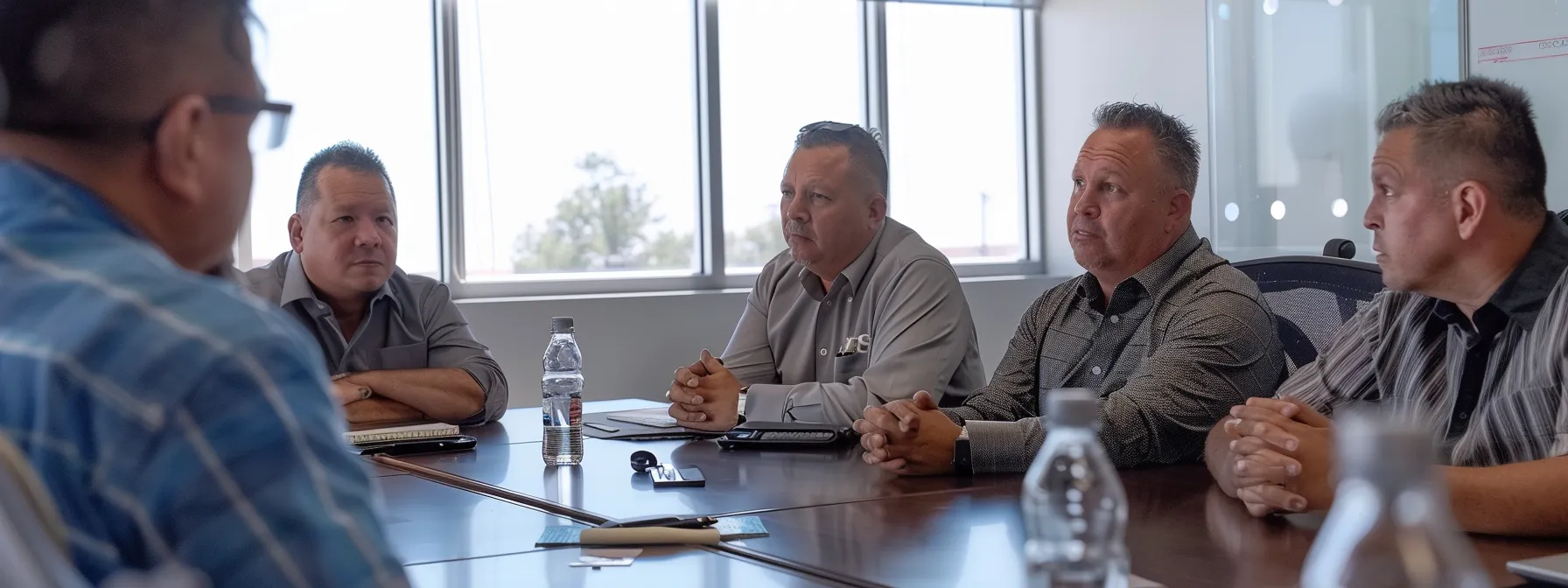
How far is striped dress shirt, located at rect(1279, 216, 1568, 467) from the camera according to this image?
5.41 feet

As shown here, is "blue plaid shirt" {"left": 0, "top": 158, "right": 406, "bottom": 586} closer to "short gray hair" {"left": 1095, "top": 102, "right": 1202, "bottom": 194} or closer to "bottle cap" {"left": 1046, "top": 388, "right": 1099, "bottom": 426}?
"bottle cap" {"left": 1046, "top": 388, "right": 1099, "bottom": 426}

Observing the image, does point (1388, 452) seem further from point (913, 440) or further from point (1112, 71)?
point (1112, 71)

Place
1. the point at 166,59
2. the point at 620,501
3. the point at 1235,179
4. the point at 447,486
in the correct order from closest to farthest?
1. the point at 166,59
2. the point at 620,501
3. the point at 447,486
4. the point at 1235,179

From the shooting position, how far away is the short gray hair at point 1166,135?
8.07 feet

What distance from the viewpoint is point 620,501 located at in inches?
69.7

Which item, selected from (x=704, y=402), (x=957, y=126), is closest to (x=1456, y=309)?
(x=704, y=402)

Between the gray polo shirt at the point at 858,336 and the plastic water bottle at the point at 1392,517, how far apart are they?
6.36 ft

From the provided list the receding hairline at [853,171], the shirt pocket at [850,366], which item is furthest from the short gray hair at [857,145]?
the shirt pocket at [850,366]

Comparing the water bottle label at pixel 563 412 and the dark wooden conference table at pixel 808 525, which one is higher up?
the water bottle label at pixel 563 412

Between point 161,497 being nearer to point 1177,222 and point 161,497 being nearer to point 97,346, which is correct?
point 97,346

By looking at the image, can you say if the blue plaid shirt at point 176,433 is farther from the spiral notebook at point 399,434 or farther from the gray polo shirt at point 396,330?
the gray polo shirt at point 396,330

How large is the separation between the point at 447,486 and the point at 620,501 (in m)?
0.34

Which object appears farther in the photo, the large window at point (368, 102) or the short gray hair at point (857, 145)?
the large window at point (368, 102)

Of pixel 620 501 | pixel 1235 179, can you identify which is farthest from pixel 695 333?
pixel 620 501
